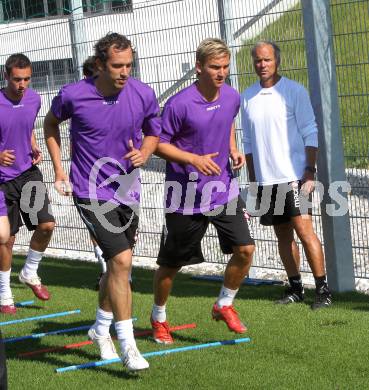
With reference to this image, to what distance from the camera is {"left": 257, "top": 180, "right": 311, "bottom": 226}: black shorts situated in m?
9.28

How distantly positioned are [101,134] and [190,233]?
111 cm

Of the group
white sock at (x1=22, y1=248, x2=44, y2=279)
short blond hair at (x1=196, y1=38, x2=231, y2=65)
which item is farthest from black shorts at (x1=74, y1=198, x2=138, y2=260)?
white sock at (x1=22, y1=248, x2=44, y2=279)

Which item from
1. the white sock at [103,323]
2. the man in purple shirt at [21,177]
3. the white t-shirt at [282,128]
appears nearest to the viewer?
the white sock at [103,323]

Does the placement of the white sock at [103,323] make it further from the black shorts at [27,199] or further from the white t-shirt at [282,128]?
the black shorts at [27,199]

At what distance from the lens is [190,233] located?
821 cm

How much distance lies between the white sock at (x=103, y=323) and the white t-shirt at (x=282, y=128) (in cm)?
221

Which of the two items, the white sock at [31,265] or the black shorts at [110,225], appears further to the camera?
the white sock at [31,265]

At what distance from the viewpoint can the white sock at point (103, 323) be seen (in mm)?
7746

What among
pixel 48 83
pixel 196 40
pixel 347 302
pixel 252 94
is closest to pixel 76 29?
pixel 48 83

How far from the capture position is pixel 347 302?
30.8 ft

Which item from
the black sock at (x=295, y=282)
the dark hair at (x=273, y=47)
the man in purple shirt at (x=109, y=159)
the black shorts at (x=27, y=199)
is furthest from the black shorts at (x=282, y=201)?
the black shorts at (x=27, y=199)

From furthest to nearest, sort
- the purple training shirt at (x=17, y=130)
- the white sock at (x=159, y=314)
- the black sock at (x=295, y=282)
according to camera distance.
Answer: the purple training shirt at (x=17, y=130) → the black sock at (x=295, y=282) → the white sock at (x=159, y=314)

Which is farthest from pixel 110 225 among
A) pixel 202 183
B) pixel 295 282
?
pixel 295 282

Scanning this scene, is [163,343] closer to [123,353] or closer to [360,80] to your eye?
[123,353]
